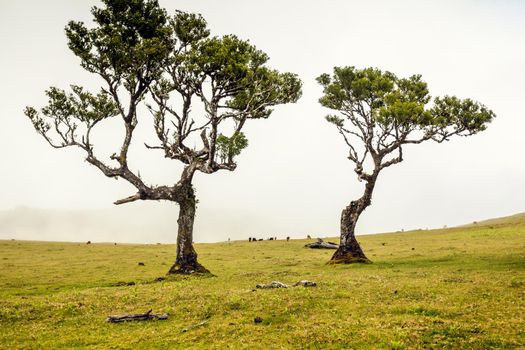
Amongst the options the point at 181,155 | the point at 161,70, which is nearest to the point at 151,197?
the point at 181,155

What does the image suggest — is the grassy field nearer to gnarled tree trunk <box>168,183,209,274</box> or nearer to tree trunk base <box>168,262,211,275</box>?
tree trunk base <box>168,262,211,275</box>

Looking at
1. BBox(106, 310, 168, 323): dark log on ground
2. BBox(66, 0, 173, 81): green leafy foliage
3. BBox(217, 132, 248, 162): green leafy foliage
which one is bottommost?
BBox(106, 310, 168, 323): dark log on ground

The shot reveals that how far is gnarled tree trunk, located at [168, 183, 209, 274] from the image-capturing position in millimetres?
37844

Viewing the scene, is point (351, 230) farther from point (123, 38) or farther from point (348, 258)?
point (123, 38)

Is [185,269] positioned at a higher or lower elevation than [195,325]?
higher

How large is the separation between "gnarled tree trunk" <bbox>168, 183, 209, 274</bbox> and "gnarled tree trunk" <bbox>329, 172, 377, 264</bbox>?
1614 cm

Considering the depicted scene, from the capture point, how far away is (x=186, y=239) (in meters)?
38.5

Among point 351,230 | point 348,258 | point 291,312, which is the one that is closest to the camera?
point 291,312

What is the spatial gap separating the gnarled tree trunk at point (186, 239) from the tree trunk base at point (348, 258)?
15.5 metres

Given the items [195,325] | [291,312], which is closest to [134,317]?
[195,325]

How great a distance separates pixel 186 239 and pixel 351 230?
19503 millimetres

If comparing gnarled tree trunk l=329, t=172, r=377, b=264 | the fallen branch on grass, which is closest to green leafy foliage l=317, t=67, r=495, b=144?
gnarled tree trunk l=329, t=172, r=377, b=264

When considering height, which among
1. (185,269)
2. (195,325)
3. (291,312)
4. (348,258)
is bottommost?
(195,325)

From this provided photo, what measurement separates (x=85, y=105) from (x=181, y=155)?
11797 mm
